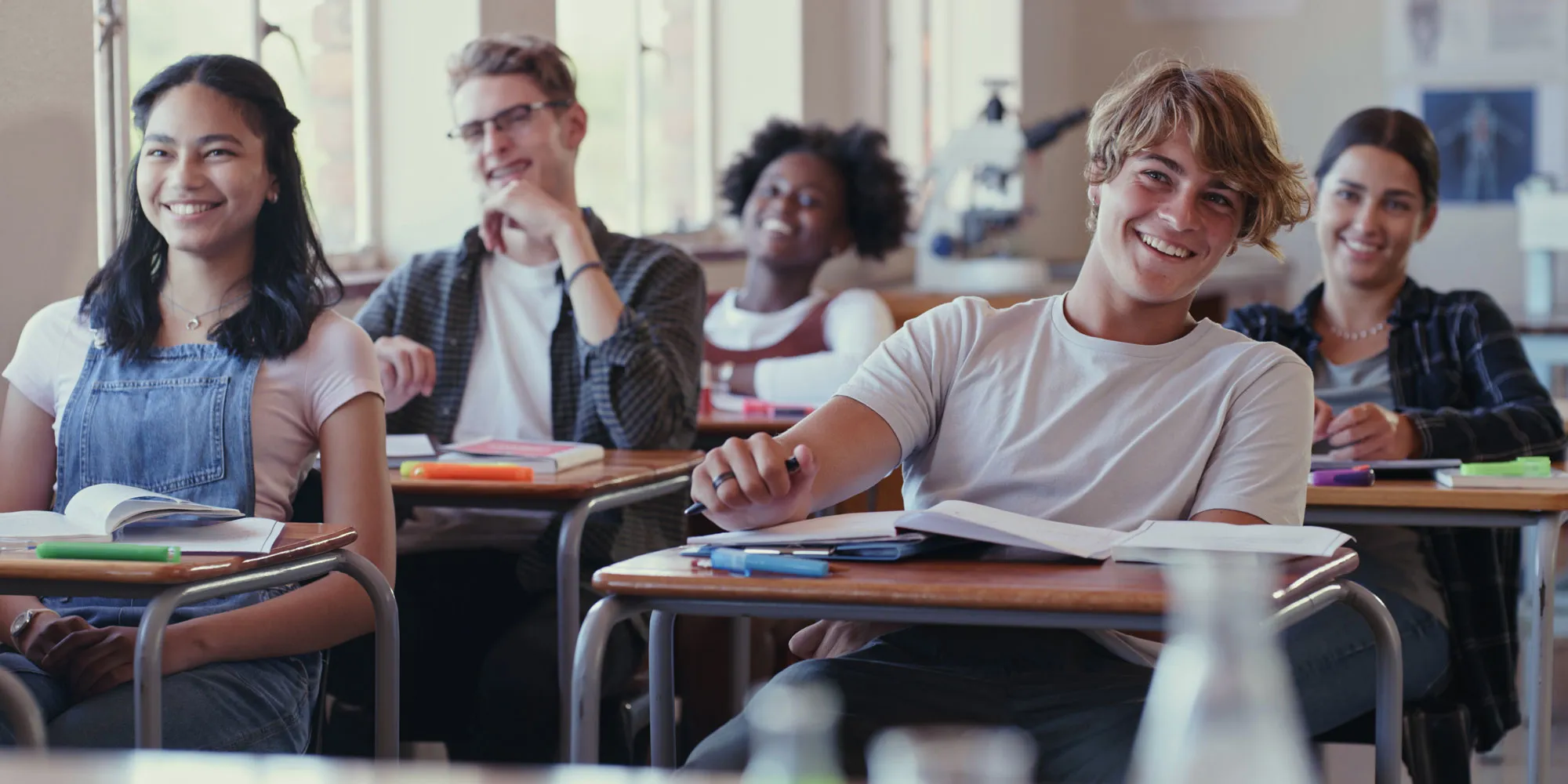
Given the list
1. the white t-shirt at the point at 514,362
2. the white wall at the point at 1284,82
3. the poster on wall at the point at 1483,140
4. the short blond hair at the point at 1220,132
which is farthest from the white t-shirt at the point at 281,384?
the poster on wall at the point at 1483,140

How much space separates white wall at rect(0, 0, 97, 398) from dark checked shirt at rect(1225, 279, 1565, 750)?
5.96 feet

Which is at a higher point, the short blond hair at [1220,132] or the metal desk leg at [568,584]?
the short blond hair at [1220,132]

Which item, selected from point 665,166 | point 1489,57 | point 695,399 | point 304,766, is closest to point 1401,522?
point 695,399

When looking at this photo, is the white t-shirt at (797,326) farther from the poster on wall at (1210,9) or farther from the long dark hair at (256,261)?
the poster on wall at (1210,9)

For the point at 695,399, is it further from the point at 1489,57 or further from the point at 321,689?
the point at 1489,57

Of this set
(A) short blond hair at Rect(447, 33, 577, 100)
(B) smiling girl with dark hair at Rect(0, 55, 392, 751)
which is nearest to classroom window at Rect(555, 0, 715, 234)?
(A) short blond hair at Rect(447, 33, 577, 100)

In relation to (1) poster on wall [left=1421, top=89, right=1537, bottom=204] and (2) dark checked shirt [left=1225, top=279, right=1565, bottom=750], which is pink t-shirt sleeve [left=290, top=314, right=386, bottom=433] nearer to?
(2) dark checked shirt [left=1225, top=279, right=1565, bottom=750]

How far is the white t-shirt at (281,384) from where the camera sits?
6.63 feet

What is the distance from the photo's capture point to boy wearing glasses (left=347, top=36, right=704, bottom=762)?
2.55 metres

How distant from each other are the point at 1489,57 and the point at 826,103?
313cm

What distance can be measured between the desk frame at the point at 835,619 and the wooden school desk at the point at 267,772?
520 mm

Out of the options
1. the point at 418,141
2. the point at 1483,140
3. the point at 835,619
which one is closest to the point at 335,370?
the point at 835,619

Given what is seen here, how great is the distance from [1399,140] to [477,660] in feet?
5.66

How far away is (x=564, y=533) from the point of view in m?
2.25
